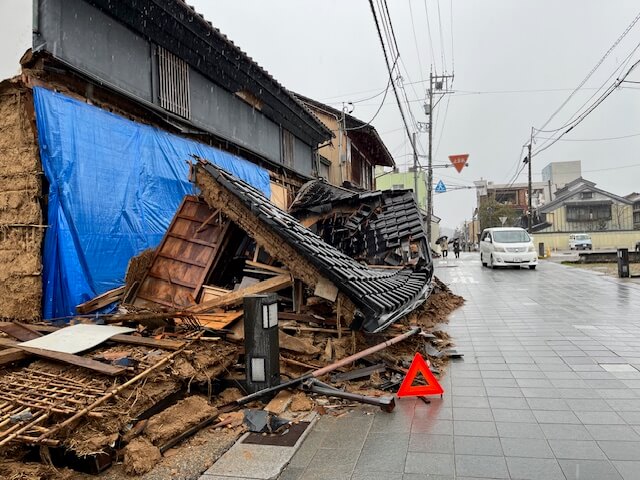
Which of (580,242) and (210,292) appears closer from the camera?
(210,292)

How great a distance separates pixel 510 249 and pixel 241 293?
18535 millimetres

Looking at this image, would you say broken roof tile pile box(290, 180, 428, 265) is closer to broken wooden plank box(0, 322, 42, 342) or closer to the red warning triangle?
the red warning triangle

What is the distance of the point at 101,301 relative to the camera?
6715mm

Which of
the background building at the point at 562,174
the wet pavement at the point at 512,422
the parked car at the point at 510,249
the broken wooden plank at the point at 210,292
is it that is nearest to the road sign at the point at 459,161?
the parked car at the point at 510,249

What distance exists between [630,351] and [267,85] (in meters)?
11.5

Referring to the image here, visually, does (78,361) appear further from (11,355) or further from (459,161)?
(459,161)

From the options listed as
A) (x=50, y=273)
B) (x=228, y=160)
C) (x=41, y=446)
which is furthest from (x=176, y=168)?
(x=41, y=446)

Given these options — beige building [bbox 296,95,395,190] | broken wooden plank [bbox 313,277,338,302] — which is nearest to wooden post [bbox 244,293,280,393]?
broken wooden plank [bbox 313,277,338,302]

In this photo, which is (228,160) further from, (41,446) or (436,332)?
(41,446)

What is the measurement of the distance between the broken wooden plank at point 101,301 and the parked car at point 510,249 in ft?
61.3

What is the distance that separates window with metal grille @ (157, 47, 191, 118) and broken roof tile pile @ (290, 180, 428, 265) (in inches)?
166

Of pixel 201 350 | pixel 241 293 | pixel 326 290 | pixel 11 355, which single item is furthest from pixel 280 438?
pixel 11 355

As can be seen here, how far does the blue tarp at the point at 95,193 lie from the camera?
21.7 ft

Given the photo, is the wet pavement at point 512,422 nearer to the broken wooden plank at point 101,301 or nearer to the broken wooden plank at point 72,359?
the broken wooden plank at point 72,359
